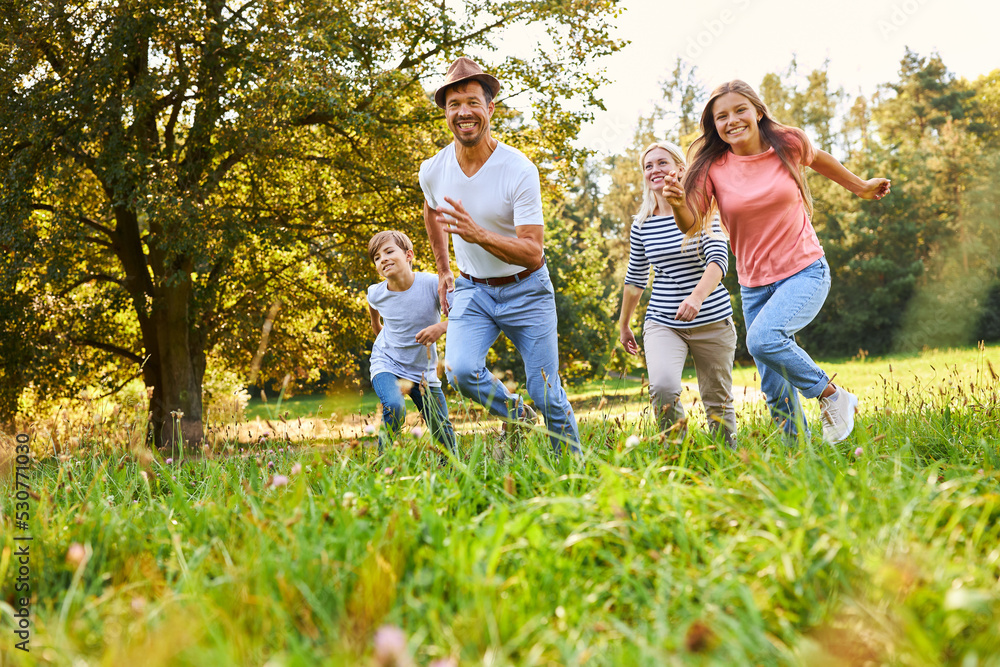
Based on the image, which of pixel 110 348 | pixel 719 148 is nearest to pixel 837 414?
pixel 719 148

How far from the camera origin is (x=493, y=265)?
3.97 metres

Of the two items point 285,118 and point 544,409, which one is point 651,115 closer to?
point 285,118

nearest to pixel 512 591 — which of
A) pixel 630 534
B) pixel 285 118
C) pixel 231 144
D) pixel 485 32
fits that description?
pixel 630 534

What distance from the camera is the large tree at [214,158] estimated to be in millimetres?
9242

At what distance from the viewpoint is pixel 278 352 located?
40.2 ft

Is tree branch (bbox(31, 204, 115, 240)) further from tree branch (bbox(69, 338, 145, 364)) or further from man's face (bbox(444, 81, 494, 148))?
man's face (bbox(444, 81, 494, 148))

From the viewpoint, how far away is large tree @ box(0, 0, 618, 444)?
9.24 m

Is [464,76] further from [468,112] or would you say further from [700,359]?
[700,359]

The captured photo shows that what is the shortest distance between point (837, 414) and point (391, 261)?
2.93m

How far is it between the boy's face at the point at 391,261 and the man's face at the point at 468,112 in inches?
50.6

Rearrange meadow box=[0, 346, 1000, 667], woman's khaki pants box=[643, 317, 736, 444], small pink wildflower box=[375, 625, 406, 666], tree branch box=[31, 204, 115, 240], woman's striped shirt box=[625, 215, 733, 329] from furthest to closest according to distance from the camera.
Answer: tree branch box=[31, 204, 115, 240]
woman's striped shirt box=[625, 215, 733, 329]
woman's khaki pants box=[643, 317, 736, 444]
meadow box=[0, 346, 1000, 667]
small pink wildflower box=[375, 625, 406, 666]

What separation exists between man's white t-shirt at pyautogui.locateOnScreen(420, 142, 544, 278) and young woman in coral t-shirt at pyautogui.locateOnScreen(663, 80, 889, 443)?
28.3 inches

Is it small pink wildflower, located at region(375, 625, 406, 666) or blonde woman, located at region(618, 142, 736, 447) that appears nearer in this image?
small pink wildflower, located at region(375, 625, 406, 666)

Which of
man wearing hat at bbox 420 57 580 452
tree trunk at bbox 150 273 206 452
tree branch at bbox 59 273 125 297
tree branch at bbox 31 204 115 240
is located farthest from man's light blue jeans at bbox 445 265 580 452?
tree branch at bbox 59 273 125 297
